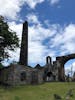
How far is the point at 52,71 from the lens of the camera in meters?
70.6

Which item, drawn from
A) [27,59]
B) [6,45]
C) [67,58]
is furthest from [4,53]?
[67,58]

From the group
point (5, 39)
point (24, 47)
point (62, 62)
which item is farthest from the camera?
point (62, 62)

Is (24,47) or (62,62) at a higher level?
(24,47)

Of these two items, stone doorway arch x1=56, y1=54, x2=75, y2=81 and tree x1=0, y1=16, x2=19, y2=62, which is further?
stone doorway arch x1=56, y1=54, x2=75, y2=81

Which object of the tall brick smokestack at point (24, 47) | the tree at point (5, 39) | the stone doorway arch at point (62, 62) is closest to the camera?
the tree at point (5, 39)

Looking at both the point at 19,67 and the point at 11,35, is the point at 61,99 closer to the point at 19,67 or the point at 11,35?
the point at 19,67

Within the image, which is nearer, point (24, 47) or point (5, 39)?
point (5, 39)

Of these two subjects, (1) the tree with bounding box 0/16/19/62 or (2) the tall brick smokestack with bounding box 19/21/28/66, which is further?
(2) the tall brick smokestack with bounding box 19/21/28/66

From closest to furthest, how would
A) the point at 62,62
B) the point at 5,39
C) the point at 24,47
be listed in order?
the point at 5,39, the point at 24,47, the point at 62,62

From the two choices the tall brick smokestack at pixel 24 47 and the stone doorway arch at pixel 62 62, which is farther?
the stone doorway arch at pixel 62 62

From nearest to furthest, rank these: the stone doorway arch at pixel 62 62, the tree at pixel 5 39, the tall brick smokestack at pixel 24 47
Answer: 1. the tree at pixel 5 39
2. the tall brick smokestack at pixel 24 47
3. the stone doorway arch at pixel 62 62

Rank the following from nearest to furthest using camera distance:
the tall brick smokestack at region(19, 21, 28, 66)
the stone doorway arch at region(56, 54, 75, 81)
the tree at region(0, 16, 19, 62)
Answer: the tree at region(0, 16, 19, 62) < the tall brick smokestack at region(19, 21, 28, 66) < the stone doorway arch at region(56, 54, 75, 81)

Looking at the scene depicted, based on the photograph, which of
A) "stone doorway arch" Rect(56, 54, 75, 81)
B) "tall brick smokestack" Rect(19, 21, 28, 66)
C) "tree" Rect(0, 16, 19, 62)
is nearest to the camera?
"tree" Rect(0, 16, 19, 62)

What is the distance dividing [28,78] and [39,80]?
2446mm
